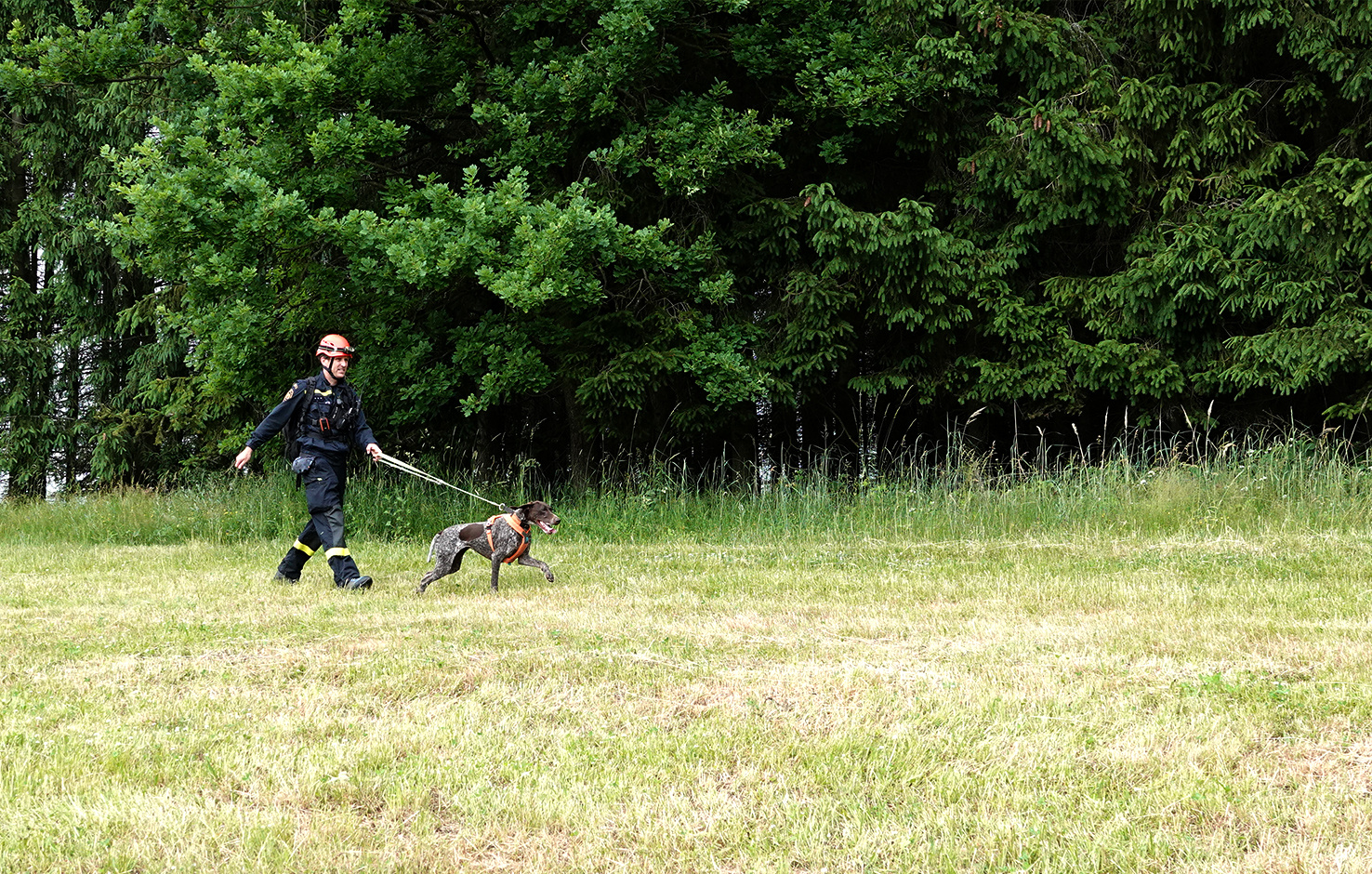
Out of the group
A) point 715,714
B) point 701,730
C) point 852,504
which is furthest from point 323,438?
point 852,504

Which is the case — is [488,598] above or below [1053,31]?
below

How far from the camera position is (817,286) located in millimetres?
13953

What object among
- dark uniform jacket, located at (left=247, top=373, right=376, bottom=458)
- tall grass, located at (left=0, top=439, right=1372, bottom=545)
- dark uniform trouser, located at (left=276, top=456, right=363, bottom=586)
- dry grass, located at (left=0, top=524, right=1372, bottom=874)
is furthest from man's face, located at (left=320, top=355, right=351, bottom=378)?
tall grass, located at (left=0, top=439, right=1372, bottom=545)

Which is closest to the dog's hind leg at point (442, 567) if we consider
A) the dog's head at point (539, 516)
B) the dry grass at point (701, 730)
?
the dry grass at point (701, 730)

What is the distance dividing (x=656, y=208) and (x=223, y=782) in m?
11.9

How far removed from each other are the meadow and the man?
0.37 meters

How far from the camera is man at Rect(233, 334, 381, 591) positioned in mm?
9406

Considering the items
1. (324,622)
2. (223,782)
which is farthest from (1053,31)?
(223,782)

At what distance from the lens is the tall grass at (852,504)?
38.6 ft

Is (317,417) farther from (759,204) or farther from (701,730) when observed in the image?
(759,204)

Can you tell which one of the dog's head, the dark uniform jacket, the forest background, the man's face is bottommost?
the dog's head

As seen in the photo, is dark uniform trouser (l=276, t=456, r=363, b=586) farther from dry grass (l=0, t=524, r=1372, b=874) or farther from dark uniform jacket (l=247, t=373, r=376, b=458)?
dry grass (l=0, t=524, r=1372, b=874)

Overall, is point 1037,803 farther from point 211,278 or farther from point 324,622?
point 211,278

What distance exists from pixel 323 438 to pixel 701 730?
5.71 meters
